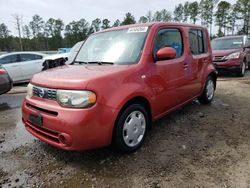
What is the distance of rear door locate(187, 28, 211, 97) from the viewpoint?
14.6 feet

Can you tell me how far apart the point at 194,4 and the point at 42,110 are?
55.0 metres

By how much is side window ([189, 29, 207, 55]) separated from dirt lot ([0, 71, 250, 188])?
137 centimetres

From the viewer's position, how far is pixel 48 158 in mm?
3246

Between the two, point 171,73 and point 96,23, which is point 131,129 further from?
point 96,23

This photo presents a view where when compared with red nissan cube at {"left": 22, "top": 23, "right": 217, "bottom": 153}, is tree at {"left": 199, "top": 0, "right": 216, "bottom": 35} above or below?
above

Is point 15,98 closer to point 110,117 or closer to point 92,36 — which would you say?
point 92,36

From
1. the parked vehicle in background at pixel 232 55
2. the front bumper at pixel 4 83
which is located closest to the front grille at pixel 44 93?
the front bumper at pixel 4 83

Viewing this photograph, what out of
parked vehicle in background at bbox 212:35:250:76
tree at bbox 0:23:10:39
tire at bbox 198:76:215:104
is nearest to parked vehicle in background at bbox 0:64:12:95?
tire at bbox 198:76:215:104

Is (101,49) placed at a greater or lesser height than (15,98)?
greater

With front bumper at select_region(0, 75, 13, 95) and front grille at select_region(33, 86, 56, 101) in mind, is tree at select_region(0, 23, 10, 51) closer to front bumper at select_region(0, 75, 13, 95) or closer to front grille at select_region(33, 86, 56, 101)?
front bumper at select_region(0, 75, 13, 95)

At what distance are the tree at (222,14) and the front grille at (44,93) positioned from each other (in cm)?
5246

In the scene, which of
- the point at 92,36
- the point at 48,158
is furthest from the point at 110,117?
the point at 92,36

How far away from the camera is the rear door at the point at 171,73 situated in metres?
3.61

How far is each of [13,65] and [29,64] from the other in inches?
24.1
